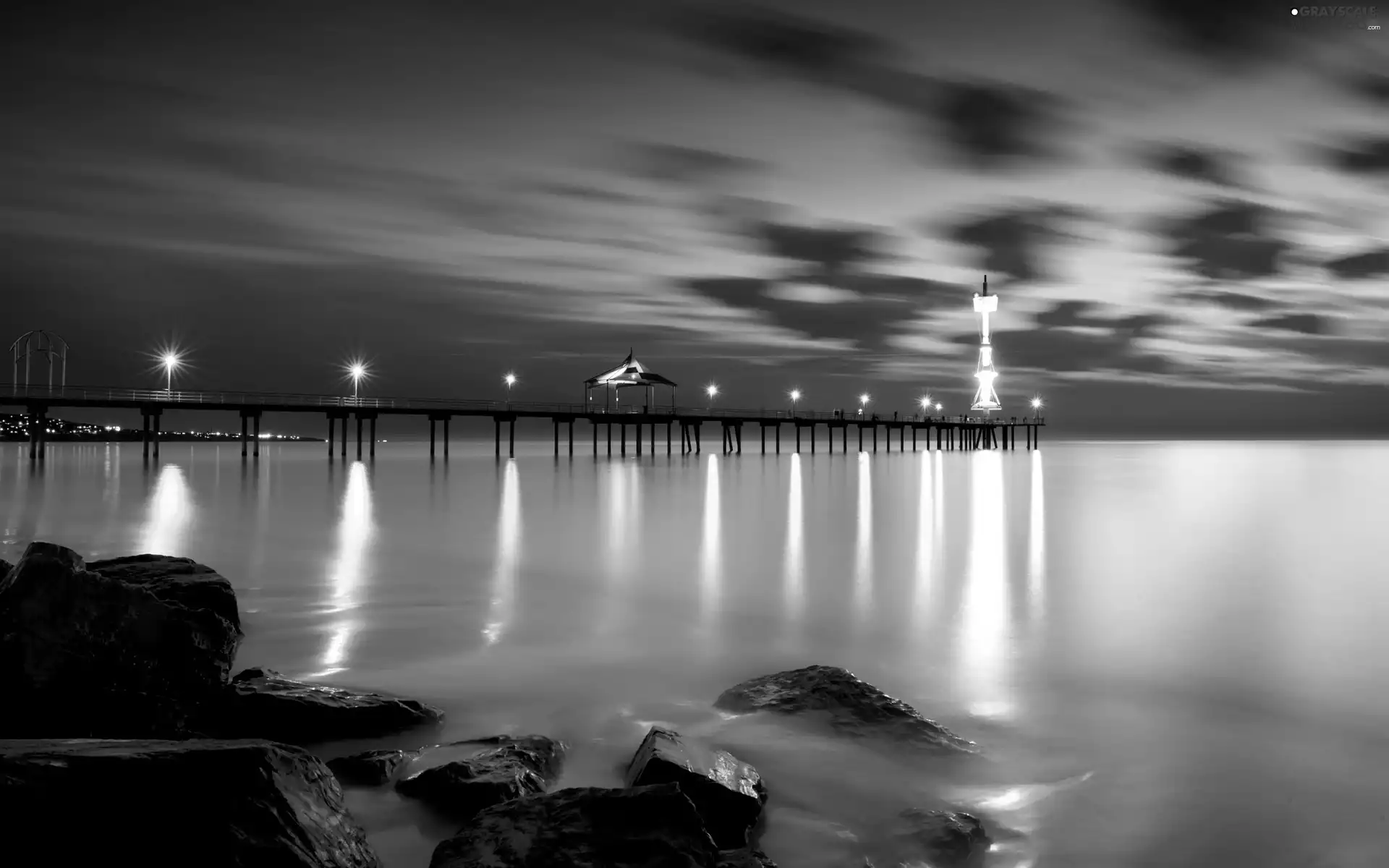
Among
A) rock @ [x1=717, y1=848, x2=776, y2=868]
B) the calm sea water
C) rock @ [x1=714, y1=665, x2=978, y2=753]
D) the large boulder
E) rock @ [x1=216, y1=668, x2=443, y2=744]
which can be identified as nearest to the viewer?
rock @ [x1=717, y1=848, x2=776, y2=868]

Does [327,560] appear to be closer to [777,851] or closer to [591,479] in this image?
[777,851]

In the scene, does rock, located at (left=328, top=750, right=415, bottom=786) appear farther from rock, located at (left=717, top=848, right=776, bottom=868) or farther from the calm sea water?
rock, located at (left=717, top=848, right=776, bottom=868)

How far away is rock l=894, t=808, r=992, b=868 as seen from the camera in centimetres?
414

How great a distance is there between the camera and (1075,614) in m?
10.2

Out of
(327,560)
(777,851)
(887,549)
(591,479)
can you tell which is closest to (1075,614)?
(887,549)

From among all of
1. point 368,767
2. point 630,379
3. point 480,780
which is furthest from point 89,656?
point 630,379

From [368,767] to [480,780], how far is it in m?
0.71

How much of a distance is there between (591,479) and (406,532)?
664 inches

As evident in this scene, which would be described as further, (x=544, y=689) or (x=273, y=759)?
(x=544, y=689)

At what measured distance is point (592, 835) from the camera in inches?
124

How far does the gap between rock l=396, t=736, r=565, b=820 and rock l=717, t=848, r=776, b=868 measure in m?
1.17

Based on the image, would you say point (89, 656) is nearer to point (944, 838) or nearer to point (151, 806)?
point (151, 806)

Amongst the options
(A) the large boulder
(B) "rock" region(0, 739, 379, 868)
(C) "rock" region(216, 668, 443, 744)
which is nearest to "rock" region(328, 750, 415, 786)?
(C) "rock" region(216, 668, 443, 744)

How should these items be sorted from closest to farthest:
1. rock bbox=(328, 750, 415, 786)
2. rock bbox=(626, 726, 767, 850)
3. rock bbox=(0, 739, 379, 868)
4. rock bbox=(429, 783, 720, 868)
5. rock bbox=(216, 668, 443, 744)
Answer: rock bbox=(0, 739, 379, 868) → rock bbox=(429, 783, 720, 868) → rock bbox=(626, 726, 767, 850) → rock bbox=(328, 750, 415, 786) → rock bbox=(216, 668, 443, 744)
